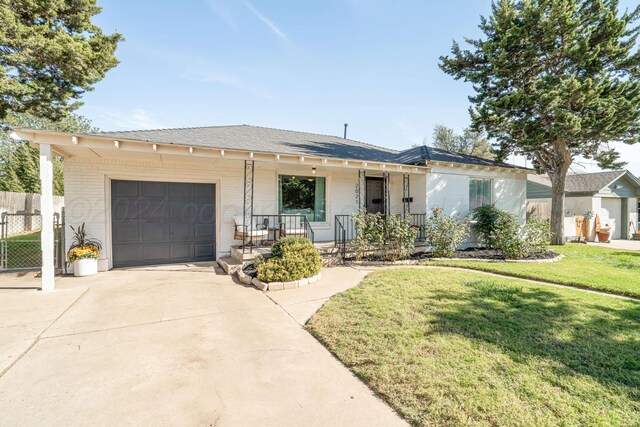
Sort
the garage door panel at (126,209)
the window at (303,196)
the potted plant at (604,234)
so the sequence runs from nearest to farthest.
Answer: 1. the garage door panel at (126,209)
2. the window at (303,196)
3. the potted plant at (604,234)

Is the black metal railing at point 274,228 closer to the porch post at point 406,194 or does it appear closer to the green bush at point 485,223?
the porch post at point 406,194

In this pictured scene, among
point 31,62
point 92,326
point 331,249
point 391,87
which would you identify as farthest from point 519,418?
point 31,62

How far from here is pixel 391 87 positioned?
37.0 ft

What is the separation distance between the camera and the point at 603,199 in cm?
1582

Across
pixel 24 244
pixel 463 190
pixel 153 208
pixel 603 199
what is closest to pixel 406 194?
pixel 463 190

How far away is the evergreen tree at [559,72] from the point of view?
30.5 ft

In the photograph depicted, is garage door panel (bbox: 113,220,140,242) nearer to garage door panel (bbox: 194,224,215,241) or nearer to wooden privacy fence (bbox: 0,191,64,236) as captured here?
garage door panel (bbox: 194,224,215,241)

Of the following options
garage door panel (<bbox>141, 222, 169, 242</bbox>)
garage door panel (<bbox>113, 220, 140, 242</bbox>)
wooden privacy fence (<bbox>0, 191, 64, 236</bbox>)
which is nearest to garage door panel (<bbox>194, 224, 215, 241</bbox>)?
garage door panel (<bbox>141, 222, 169, 242</bbox>)

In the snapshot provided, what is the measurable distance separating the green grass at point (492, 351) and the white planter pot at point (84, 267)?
19.2ft

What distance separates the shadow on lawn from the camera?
279 centimetres

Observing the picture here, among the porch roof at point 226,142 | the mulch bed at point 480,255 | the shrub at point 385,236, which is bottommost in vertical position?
the mulch bed at point 480,255

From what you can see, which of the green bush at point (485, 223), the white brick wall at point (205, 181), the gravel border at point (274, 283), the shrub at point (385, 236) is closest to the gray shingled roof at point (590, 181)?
the green bush at point (485, 223)

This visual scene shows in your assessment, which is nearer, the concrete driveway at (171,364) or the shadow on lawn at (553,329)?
the concrete driveway at (171,364)

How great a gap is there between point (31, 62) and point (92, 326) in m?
9.59
